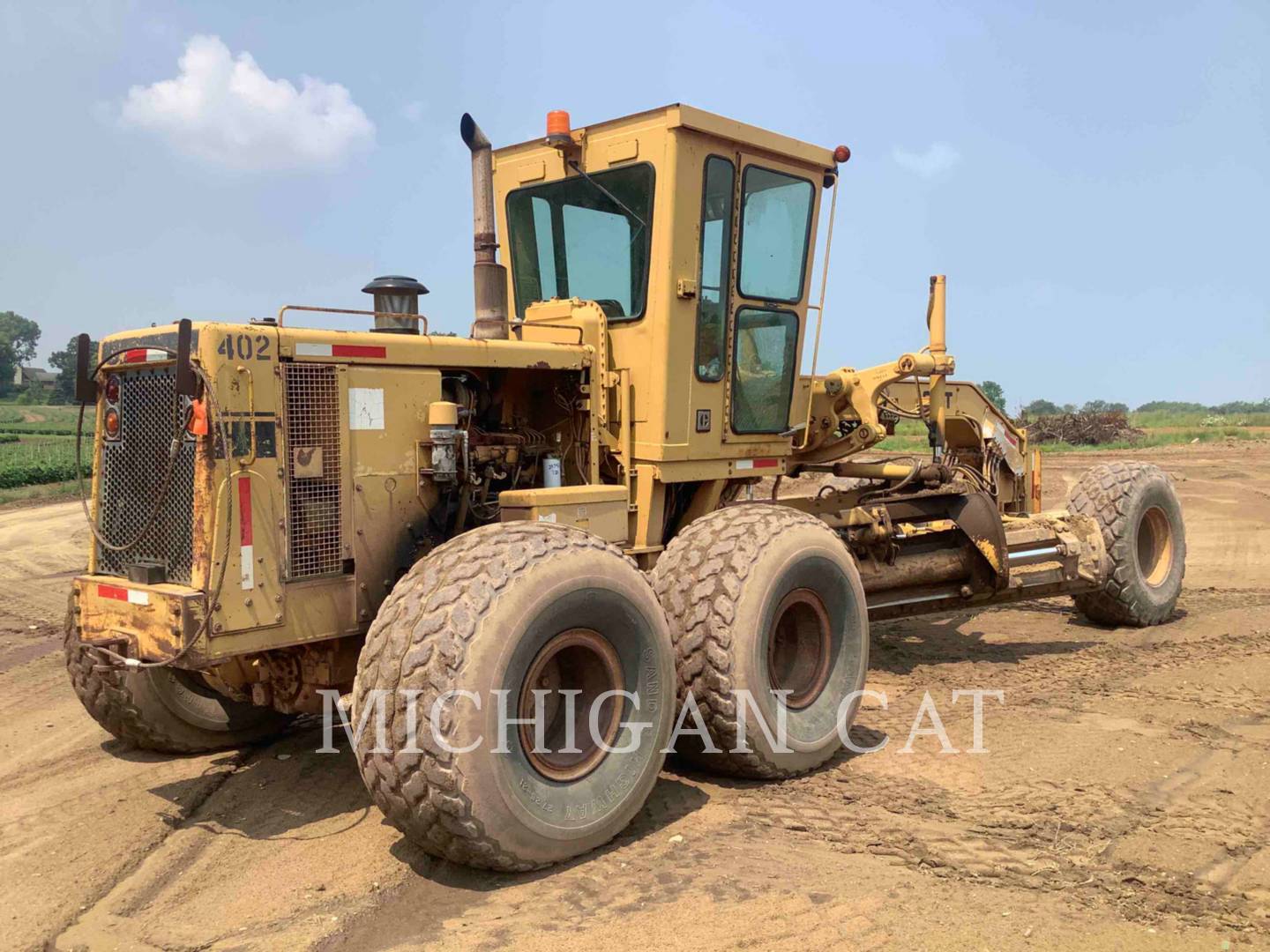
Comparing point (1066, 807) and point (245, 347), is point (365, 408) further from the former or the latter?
point (1066, 807)

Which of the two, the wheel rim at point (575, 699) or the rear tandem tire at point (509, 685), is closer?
the rear tandem tire at point (509, 685)

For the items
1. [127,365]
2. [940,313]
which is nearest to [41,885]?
[127,365]

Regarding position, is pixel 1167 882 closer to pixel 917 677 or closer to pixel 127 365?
pixel 917 677

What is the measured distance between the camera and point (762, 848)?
425 centimetres

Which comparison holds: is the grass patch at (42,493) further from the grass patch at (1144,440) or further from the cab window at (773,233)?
the grass patch at (1144,440)

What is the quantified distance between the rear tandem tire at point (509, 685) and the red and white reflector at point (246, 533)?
62 centimetres

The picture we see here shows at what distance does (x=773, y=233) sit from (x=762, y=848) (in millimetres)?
3693

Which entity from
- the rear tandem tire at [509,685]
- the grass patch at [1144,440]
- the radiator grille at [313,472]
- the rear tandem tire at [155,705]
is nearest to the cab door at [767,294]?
the rear tandem tire at [509,685]

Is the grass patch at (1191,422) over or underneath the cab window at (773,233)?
underneath

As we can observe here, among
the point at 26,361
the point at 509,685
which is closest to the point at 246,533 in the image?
the point at 509,685

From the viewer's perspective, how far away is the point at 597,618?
446 cm

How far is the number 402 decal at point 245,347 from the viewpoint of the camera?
13.9ft

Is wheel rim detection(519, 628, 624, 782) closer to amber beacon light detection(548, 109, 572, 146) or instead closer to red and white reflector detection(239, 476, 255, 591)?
red and white reflector detection(239, 476, 255, 591)

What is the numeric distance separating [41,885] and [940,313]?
21.0ft
